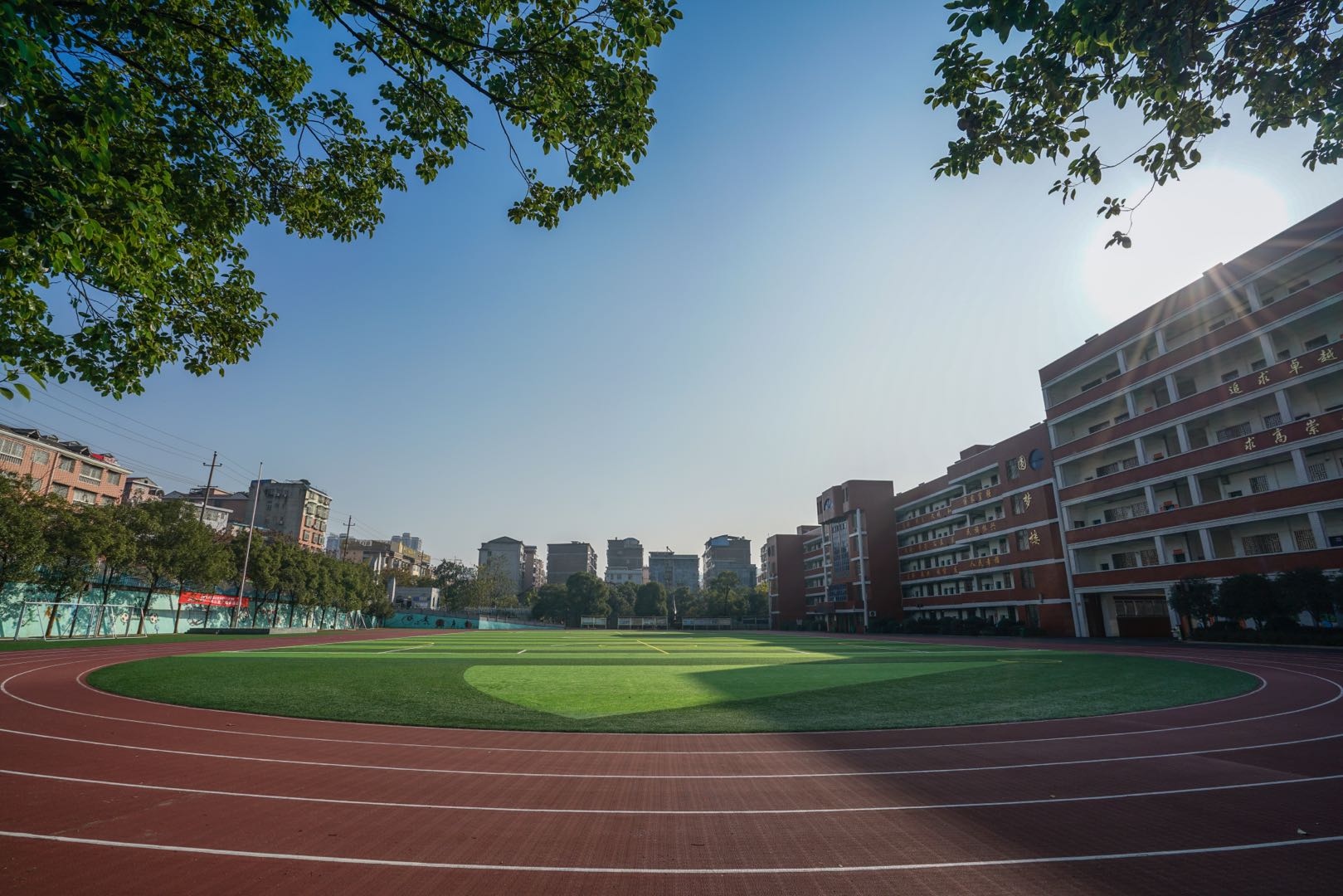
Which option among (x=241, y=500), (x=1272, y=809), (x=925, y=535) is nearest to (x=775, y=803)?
(x=1272, y=809)

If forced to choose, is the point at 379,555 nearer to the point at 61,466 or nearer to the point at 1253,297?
Answer: the point at 61,466

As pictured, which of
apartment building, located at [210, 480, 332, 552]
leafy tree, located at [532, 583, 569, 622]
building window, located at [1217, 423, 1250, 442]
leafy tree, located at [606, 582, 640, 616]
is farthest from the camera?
leafy tree, located at [606, 582, 640, 616]

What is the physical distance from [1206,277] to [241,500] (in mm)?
129315

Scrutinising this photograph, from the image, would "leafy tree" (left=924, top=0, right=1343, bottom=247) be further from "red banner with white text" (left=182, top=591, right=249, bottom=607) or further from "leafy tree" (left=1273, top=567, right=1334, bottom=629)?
"red banner with white text" (left=182, top=591, right=249, bottom=607)

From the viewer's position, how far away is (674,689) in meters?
18.9

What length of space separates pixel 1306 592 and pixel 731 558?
148m

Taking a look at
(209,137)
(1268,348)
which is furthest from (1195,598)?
(209,137)

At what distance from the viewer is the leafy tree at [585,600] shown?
109 meters

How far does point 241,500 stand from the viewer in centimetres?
10694

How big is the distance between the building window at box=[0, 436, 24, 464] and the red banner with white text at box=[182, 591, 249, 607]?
61.2ft

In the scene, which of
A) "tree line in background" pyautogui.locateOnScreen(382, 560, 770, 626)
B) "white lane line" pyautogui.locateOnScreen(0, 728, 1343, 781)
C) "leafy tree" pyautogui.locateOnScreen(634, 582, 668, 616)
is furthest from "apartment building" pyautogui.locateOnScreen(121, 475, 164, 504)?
"white lane line" pyautogui.locateOnScreen(0, 728, 1343, 781)

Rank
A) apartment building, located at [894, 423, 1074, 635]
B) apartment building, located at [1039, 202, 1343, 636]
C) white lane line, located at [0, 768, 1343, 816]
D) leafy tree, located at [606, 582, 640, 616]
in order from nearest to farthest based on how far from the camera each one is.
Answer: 1. white lane line, located at [0, 768, 1343, 816]
2. apartment building, located at [1039, 202, 1343, 636]
3. apartment building, located at [894, 423, 1074, 635]
4. leafy tree, located at [606, 582, 640, 616]

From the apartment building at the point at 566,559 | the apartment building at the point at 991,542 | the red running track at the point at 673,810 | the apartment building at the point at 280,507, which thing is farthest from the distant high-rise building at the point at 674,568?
the red running track at the point at 673,810

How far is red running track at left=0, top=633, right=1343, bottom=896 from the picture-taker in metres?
5.69
